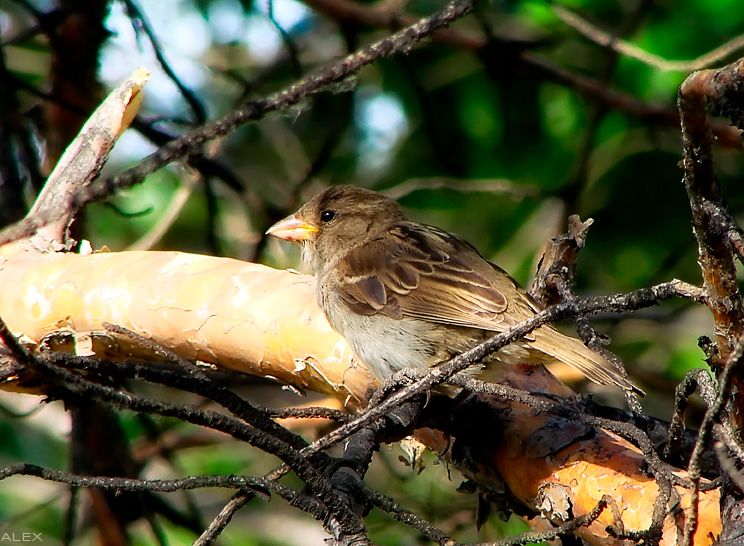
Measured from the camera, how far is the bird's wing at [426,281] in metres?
3.49

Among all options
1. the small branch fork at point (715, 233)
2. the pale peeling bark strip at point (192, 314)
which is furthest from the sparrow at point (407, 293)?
the small branch fork at point (715, 233)

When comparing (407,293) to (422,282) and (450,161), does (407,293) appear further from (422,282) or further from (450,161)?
(450,161)

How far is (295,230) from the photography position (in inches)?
170

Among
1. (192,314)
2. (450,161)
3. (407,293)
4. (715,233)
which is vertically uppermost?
(450,161)

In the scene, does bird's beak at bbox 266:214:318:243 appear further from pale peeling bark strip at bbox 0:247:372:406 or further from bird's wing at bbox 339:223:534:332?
pale peeling bark strip at bbox 0:247:372:406

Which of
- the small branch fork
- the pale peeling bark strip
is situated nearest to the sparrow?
the pale peeling bark strip

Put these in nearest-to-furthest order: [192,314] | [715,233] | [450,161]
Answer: [715,233] < [192,314] < [450,161]

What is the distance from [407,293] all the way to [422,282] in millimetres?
100

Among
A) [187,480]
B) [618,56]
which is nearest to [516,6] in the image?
[618,56]

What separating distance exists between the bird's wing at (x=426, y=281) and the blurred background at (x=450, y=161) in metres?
0.76

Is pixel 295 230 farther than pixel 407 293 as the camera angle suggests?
Yes

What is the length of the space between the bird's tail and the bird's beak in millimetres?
1594

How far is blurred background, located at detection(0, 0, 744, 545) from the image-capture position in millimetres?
4449

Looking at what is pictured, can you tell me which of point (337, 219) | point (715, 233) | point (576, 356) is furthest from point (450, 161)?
point (715, 233)
